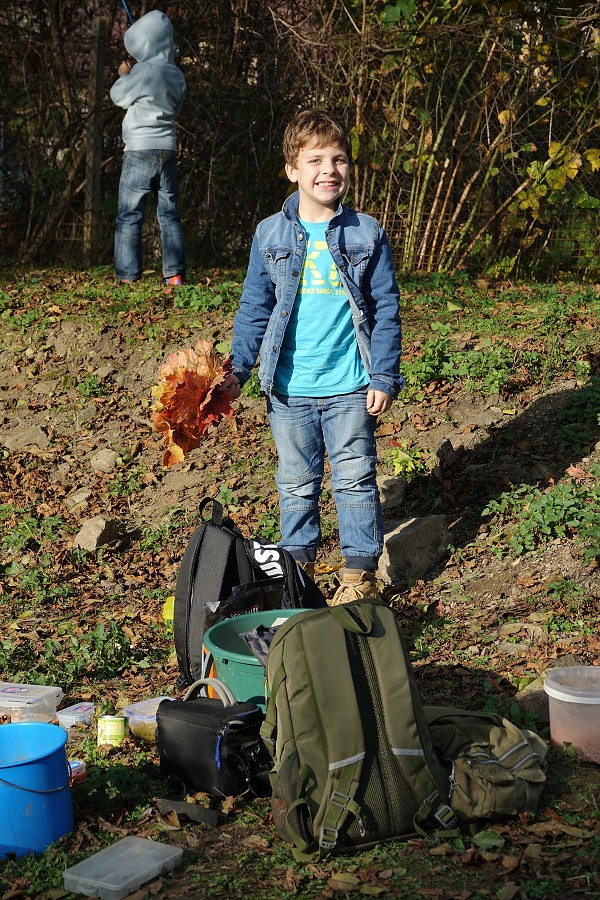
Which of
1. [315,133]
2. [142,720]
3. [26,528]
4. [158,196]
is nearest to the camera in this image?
[142,720]

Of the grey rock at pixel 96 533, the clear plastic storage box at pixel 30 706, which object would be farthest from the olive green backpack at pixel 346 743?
the grey rock at pixel 96 533

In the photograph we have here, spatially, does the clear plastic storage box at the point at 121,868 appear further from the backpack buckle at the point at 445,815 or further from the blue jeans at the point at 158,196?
the blue jeans at the point at 158,196

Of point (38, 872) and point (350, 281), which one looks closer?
point (38, 872)

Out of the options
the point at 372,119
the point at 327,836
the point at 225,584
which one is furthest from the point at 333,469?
the point at 372,119

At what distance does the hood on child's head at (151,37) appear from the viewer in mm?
8719

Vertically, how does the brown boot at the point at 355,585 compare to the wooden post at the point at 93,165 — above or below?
below

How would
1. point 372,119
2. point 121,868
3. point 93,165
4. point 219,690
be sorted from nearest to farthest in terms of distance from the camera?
point 121,868
point 219,690
point 372,119
point 93,165

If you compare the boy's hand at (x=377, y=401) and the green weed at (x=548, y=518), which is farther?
the green weed at (x=548, y=518)

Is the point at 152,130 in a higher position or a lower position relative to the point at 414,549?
higher

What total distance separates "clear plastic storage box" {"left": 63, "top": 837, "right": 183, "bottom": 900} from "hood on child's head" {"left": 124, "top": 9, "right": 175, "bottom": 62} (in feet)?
24.7

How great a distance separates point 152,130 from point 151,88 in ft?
1.15

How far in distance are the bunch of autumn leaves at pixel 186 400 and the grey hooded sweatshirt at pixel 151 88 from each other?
5.41 m

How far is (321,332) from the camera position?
4.40 m

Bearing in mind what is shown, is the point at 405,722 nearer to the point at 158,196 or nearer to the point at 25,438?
the point at 25,438
